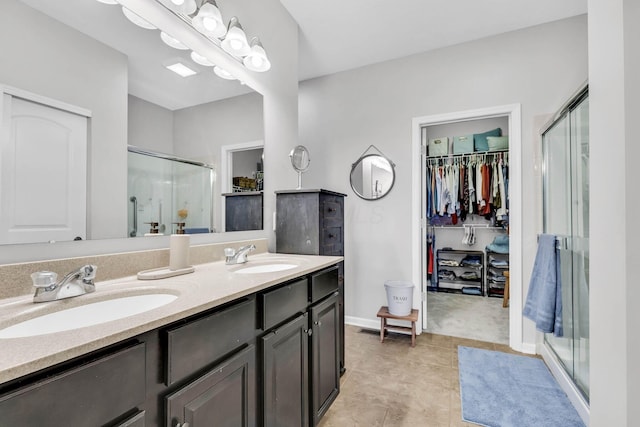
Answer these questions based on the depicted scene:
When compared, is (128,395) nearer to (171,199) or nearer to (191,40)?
(171,199)

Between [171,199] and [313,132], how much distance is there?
222 centimetres

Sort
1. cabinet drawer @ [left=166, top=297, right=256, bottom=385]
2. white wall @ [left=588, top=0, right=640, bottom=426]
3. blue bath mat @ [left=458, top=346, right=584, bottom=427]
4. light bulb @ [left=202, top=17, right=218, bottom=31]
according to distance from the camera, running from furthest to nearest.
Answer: blue bath mat @ [left=458, top=346, right=584, bottom=427] → light bulb @ [left=202, top=17, right=218, bottom=31] → white wall @ [left=588, top=0, right=640, bottom=426] → cabinet drawer @ [left=166, top=297, right=256, bottom=385]

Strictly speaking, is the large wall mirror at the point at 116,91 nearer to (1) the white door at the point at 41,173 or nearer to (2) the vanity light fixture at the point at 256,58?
(1) the white door at the point at 41,173

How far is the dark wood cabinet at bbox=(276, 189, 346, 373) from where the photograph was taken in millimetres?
2062

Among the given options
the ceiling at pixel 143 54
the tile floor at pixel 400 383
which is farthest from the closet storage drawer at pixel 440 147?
the ceiling at pixel 143 54

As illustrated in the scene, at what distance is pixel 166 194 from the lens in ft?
4.69

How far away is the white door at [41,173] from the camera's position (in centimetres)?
91

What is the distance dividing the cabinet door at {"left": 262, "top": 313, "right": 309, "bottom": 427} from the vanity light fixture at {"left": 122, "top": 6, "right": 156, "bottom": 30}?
1.44 m

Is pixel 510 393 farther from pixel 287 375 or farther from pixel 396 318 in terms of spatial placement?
pixel 287 375

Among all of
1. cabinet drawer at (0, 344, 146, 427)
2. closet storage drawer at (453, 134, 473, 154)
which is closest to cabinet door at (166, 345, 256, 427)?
cabinet drawer at (0, 344, 146, 427)

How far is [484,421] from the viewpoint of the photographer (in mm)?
1624

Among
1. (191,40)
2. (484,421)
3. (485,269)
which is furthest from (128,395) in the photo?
(485,269)

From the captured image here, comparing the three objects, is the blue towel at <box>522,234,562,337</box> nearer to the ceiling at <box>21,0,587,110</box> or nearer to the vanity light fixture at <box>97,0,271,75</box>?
the ceiling at <box>21,0,587,110</box>

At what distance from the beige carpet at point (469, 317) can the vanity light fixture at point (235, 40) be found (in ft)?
9.60
